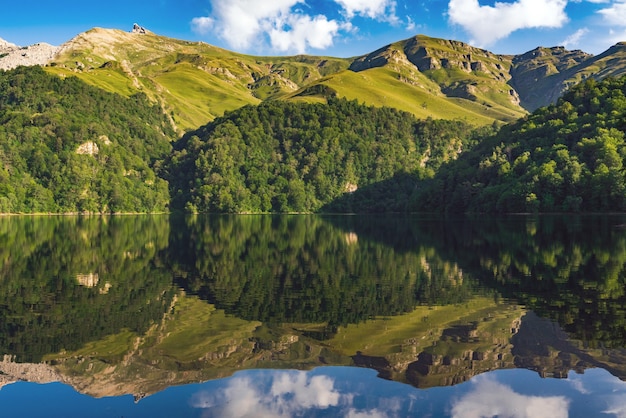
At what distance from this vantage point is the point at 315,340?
1037 inches

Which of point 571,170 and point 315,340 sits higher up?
point 571,170

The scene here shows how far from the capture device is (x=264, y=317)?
101ft

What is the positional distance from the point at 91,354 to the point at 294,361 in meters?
8.53

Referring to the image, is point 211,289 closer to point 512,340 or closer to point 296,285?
point 296,285

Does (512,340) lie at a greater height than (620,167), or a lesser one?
lesser

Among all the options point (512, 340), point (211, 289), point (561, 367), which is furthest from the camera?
point (211, 289)

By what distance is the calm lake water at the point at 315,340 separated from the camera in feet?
63.0

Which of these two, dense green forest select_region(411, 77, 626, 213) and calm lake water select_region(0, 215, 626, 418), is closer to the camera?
calm lake water select_region(0, 215, 626, 418)

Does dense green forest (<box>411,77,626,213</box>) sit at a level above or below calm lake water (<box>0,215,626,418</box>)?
above

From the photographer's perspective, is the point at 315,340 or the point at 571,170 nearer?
the point at 315,340

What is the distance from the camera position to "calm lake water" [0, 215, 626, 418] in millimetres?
19203

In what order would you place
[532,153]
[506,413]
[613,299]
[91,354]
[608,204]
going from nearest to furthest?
[506,413], [91,354], [613,299], [608,204], [532,153]

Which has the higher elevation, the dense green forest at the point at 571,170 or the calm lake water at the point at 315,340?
the dense green forest at the point at 571,170

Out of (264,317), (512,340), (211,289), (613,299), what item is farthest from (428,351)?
(211,289)
